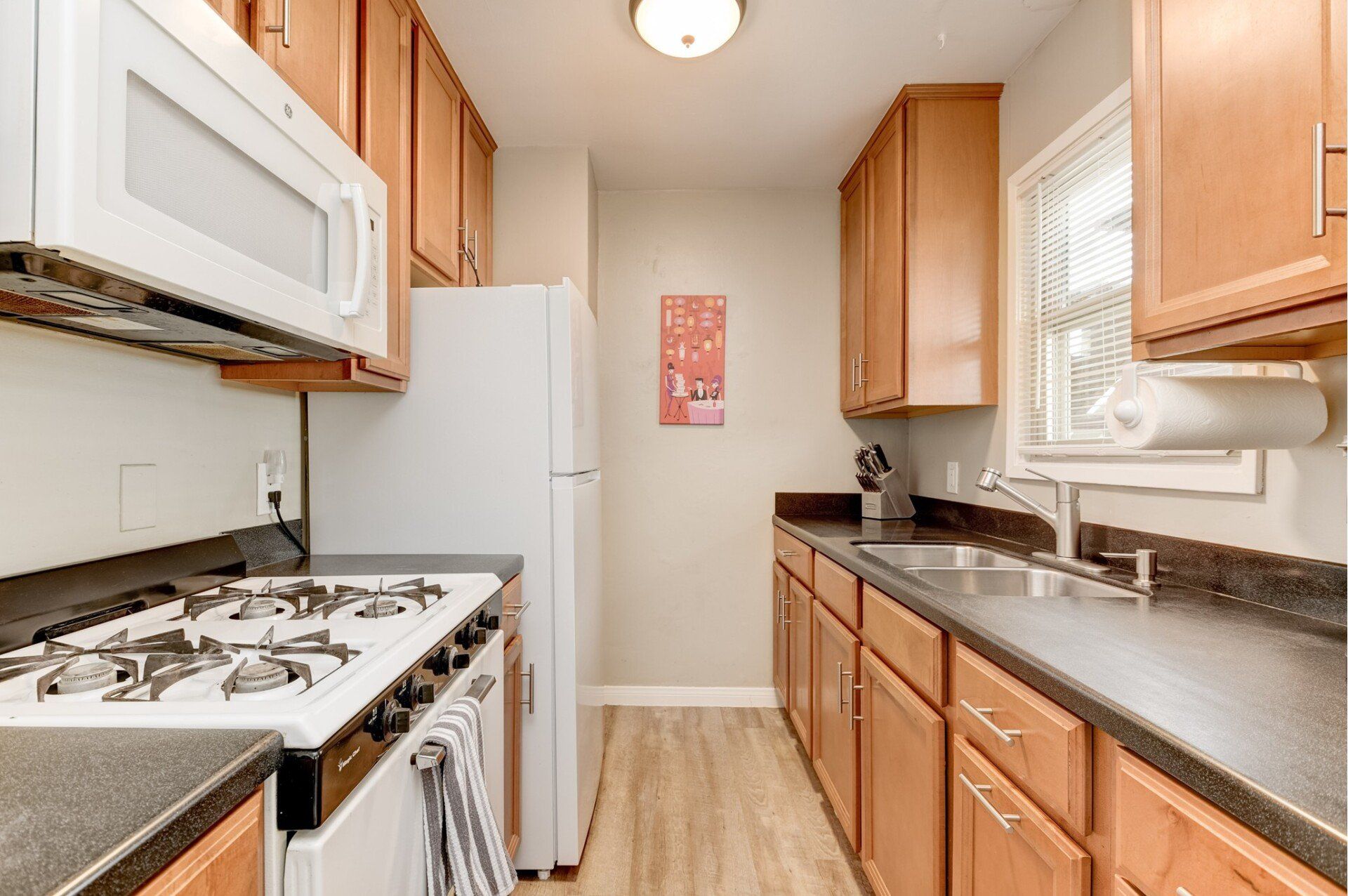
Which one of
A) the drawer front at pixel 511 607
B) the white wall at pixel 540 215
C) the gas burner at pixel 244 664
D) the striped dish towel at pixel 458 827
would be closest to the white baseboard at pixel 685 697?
the drawer front at pixel 511 607

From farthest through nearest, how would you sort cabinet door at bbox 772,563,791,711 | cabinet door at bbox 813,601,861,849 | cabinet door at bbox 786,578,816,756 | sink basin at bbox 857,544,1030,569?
cabinet door at bbox 772,563,791,711
cabinet door at bbox 786,578,816,756
sink basin at bbox 857,544,1030,569
cabinet door at bbox 813,601,861,849

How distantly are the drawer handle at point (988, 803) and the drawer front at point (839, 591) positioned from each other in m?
0.60

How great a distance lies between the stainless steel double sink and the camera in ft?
5.02

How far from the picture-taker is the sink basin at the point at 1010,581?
1555 mm

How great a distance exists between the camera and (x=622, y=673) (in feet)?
9.97

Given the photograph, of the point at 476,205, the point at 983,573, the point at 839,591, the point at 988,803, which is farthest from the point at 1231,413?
the point at 476,205

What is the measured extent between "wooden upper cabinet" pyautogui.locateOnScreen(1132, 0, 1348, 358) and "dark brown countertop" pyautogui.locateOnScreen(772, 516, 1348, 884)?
0.45 metres

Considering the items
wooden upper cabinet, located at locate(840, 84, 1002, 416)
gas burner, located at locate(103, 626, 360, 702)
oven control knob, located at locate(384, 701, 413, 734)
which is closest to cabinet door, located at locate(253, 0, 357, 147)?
gas burner, located at locate(103, 626, 360, 702)

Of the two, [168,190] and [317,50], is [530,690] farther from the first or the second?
[317,50]

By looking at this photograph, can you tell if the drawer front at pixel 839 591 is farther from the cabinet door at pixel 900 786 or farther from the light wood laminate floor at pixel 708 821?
the light wood laminate floor at pixel 708 821

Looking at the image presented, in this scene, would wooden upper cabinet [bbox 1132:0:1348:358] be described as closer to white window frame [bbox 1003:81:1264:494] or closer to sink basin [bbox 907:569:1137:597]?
white window frame [bbox 1003:81:1264:494]

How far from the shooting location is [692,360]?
9.94 feet

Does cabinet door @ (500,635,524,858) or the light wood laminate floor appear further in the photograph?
the light wood laminate floor

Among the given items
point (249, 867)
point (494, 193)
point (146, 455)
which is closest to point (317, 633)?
point (249, 867)
